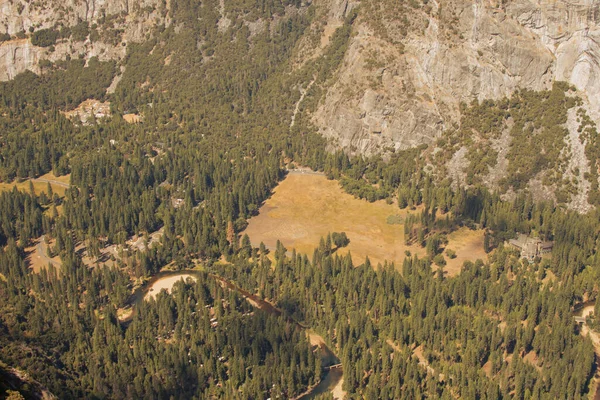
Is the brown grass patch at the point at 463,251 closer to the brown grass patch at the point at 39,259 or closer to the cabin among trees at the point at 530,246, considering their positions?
the cabin among trees at the point at 530,246

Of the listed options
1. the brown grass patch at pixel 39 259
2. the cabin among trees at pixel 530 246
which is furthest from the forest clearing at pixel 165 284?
the cabin among trees at pixel 530 246

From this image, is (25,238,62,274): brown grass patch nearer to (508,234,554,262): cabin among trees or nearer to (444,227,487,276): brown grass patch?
(444,227,487,276): brown grass patch

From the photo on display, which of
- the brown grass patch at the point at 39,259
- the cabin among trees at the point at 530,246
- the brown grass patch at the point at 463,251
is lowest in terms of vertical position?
the brown grass patch at the point at 39,259

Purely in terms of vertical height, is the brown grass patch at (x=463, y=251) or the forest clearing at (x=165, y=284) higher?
the brown grass patch at (x=463, y=251)

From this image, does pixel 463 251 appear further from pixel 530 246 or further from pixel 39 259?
pixel 39 259

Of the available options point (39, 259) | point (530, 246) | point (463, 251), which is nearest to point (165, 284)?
point (39, 259)

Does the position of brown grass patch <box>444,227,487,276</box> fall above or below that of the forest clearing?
above

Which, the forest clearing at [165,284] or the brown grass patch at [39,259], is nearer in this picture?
the forest clearing at [165,284]

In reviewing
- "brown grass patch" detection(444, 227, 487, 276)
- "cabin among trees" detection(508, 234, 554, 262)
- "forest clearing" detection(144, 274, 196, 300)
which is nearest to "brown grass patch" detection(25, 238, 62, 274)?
"forest clearing" detection(144, 274, 196, 300)

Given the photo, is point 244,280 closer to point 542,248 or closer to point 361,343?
point 361,343
